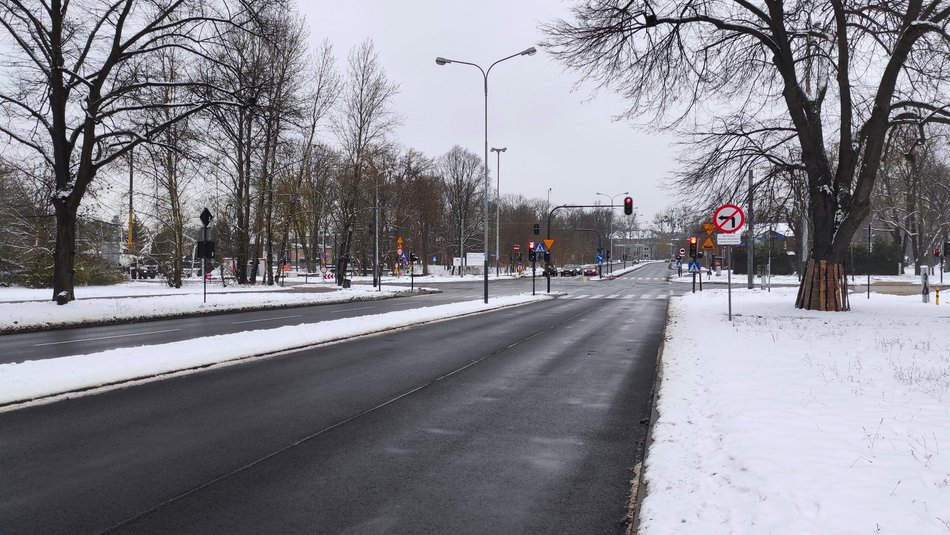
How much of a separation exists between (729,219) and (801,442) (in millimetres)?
10814

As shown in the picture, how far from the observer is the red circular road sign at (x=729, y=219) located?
14617 millimetres

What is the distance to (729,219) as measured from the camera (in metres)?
14.7

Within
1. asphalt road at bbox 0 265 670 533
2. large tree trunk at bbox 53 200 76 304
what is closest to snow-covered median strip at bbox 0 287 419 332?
large tree trunk at bbox 53 200 76 304

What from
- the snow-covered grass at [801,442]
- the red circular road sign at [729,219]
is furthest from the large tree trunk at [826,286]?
the snow-covered grass at [801,442]

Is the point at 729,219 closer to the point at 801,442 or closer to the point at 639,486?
the point at 801,442

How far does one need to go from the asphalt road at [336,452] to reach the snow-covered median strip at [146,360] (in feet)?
2.21

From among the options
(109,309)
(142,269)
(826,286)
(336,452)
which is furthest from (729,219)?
(142,269)

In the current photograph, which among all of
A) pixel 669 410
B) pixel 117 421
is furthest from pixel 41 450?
pixel 669 410

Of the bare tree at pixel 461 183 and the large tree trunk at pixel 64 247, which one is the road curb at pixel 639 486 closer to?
the large tree trunk at pixel 64 247

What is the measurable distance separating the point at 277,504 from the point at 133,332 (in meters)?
13.5

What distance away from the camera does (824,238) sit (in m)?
17.8

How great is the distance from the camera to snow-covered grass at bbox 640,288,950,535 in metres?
3.52

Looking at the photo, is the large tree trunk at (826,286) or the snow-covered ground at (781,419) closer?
the snow-covered ground at (781,419)

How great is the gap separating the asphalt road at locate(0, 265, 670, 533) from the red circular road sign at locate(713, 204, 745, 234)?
22.1 ft
